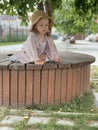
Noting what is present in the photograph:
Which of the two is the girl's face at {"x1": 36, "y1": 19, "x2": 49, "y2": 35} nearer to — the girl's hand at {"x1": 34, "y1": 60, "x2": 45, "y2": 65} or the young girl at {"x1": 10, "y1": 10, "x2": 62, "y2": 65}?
the young girl at {"x1": 10, "y1": 10, "x2": 62, "y2": 65}

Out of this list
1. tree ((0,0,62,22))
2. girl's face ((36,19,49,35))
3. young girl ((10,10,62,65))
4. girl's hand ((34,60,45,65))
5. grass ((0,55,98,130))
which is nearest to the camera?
grass ((0,55,98,130))

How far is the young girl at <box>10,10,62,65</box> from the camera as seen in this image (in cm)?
461

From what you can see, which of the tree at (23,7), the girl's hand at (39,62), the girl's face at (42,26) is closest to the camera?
the girl's hand at (39,62)

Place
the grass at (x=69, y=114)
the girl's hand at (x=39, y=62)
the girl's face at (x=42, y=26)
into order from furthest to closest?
the girl's face at (x=42, y=26) < the girl's hand at (x=39, y=62) < the grass at (x=69, y=114)

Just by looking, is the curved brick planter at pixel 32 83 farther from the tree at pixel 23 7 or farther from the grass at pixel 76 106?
the tree at pixel 23 7

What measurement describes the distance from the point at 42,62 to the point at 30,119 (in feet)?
3.46

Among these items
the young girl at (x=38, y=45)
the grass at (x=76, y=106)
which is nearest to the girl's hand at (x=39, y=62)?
the young girl at (x=38, y=45)

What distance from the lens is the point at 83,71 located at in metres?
5.31

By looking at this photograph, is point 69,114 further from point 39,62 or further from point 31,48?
point 31,48

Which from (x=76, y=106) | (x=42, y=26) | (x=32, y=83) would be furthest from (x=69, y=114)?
(x=42, y=26)

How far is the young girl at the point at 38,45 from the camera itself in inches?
182

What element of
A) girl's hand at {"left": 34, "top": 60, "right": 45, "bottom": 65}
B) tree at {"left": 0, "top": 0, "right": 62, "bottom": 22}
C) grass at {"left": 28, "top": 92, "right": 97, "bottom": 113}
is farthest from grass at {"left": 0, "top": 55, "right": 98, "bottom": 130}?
tree at {"left": 0, "top": 0, "right": 62, "bottom": 22}

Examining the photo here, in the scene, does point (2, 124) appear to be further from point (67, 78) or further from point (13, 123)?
point (67, 78)

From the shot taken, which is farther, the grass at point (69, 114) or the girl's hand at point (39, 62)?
the girl's hand at point (39, 62)
